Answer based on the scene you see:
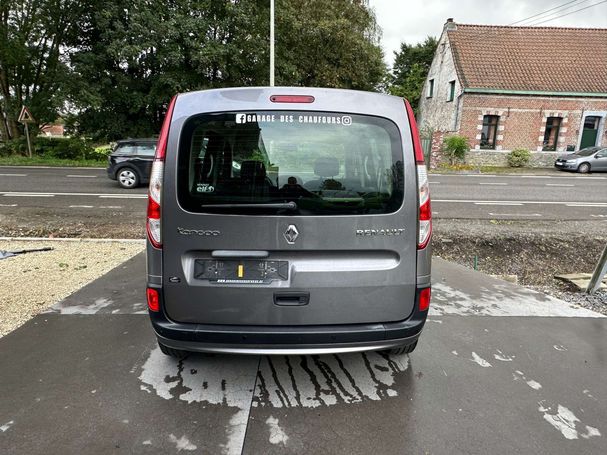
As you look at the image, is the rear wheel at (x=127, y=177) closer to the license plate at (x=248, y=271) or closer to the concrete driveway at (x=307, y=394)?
the concrete driveway at (x=307, y=394)

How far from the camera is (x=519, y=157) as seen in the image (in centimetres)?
2398

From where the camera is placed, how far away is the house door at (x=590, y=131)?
80.8 feet

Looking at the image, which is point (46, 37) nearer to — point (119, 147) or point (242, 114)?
point (119, 147)

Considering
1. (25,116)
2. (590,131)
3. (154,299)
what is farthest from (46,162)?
(590,131)

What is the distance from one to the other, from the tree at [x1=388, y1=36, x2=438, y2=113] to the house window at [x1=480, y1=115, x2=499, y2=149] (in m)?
10.1

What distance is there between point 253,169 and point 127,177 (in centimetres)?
1215

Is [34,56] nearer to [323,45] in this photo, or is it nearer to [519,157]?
[323,45]

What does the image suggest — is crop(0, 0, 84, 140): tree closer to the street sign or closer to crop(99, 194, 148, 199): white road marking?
the street sign

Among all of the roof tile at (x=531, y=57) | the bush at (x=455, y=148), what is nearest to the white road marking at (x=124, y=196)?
the bush at (x=455, y=148)

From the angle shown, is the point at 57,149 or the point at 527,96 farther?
the point at 527,96

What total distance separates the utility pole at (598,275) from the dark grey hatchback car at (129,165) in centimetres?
1190

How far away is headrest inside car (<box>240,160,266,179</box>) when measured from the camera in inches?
96.9

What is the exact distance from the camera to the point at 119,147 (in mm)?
13805

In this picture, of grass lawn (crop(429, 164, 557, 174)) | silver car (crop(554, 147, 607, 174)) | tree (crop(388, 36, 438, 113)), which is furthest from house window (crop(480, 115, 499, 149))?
tree (crop(388, 36, 438, 113))
